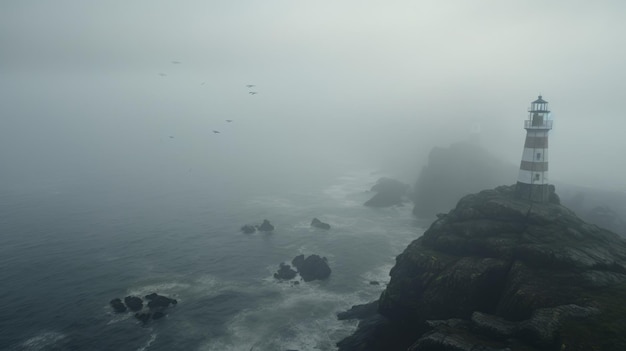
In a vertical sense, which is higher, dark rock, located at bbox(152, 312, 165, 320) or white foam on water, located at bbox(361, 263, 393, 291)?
white foam on water, located at bbox(361, 263, 393, 291)

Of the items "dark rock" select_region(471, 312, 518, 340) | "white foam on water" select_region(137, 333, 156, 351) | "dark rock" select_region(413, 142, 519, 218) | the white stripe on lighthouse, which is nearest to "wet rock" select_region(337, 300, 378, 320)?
"dark rock" select_region(471, 312, 518, 340)

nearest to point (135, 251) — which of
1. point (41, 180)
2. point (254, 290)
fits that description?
point (254, 290)

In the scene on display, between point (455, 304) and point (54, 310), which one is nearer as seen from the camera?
point (455, 304)

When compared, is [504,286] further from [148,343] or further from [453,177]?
[453,177]

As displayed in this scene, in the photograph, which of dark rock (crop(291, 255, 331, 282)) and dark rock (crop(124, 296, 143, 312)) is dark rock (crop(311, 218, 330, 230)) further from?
dark rock (crop(124, 296, 143, 312))

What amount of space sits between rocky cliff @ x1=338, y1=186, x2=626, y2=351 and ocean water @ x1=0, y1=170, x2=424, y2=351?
11724 millimetres

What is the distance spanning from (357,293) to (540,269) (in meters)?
31.4

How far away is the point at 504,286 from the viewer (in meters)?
39.6

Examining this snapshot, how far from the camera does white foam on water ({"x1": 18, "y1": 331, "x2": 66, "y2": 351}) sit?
47688 millimetres

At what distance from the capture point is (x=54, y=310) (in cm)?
5694

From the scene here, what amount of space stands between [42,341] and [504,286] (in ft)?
194

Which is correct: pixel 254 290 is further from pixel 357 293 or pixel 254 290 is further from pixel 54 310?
pixel 54 310

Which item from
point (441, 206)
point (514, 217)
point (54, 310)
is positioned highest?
point (514, 217)

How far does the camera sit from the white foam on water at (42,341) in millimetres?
47688
